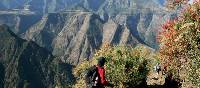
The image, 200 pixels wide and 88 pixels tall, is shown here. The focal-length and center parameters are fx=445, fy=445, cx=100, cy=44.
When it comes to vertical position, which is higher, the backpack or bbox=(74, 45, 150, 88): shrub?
the backpack

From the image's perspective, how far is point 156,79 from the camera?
3416 cm

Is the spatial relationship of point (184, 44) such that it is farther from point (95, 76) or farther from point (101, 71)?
point (95, 76)

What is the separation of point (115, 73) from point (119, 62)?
0.69m

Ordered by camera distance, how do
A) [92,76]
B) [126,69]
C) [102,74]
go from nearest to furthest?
[92,76]
[102,74]
[126,69]

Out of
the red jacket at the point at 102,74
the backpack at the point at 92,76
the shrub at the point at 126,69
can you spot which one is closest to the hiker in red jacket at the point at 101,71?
the red jacket at the point at 102,74

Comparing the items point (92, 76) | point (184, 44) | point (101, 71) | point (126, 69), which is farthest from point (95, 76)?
point (126, 69)

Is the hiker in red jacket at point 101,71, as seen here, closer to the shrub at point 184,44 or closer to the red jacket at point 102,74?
the red jacket at point 102,74

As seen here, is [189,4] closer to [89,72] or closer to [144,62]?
[144,62]

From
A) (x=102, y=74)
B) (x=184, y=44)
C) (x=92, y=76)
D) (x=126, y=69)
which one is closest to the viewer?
(x=92, y=76)

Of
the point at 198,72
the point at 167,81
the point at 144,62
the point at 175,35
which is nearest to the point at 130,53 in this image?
the point at 144,62

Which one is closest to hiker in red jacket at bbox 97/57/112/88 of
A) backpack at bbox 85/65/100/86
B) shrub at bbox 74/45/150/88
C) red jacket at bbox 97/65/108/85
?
red jacket at bbox 97/65/108/85

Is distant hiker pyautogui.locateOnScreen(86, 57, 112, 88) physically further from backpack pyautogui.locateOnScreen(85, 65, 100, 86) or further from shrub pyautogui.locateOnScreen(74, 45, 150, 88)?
shrub pyautogui.locateOnScreen(74, 45, 150, 88)

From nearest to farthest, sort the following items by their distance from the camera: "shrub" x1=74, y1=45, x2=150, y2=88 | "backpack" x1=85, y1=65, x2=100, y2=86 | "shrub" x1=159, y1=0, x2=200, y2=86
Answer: "backpack" x1=85, y1=65, x2=100, y2=86 → "shrub" x1=159, y1=0, x2=200, y2=86 → "shrub" x1=74, y1=45, x2=150, y2=88

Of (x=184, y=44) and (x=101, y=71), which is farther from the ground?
(x=184, y=44)
